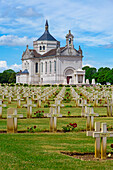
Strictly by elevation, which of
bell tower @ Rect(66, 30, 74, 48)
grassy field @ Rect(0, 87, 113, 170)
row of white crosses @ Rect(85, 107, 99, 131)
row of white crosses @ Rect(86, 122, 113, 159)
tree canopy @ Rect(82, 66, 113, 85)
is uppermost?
bell tower @ Rect(66, 30, 74, 48)

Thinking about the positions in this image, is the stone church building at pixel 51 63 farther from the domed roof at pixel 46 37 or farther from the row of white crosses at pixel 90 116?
the row of white crosses at pixel 90 116

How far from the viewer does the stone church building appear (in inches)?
3314

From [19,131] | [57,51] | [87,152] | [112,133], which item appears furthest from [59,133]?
[57,51]

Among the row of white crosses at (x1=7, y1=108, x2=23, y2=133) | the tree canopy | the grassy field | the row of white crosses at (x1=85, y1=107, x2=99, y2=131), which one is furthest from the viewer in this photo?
the tree canopy

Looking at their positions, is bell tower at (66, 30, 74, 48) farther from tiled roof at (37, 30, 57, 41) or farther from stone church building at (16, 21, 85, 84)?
tiled roof at (37, 30, 57, 41)

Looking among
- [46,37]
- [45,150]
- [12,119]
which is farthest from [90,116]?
[46,37]

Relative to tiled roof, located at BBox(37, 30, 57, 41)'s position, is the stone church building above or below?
below

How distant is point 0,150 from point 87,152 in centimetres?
208

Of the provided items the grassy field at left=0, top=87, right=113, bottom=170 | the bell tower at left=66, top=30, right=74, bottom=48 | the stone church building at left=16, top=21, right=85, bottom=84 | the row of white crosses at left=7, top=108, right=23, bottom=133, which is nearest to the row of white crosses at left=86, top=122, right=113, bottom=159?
the grassy field at left=0, top=87, right=113, bottom=170

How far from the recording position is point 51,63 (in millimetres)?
87062

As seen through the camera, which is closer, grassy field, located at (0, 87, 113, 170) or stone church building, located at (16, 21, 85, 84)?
grassy field, located at (0, 87, 113, 170)

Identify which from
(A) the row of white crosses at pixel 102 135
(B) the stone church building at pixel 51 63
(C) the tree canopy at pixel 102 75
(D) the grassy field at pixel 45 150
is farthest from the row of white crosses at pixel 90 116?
(C) the tree canopy at pixel 102 75

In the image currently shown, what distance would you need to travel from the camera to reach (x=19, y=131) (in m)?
11.0

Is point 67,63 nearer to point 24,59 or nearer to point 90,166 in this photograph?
point 24,59
